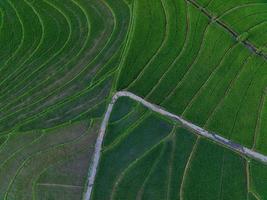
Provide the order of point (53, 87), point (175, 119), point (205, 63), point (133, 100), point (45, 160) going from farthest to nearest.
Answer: point (205, 63), point (53, 87), point (133, 100), point (175, 119), point (45, 160)

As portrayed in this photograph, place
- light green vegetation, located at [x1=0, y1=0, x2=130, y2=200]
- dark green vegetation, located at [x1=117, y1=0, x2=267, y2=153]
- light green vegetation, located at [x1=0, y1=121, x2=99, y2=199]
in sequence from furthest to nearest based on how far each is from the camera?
1. dark green vegetation, located at [x1=117, y1=0, x2=267, y2=153]
2. light green vegetation, located at [x1=0, y1=0, x2=130, y2=200]
3. light green vegetation, located at [x1=0, y1=121, x2=99, y2=199]

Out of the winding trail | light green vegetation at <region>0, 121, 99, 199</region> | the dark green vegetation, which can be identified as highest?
the dark green vegetation

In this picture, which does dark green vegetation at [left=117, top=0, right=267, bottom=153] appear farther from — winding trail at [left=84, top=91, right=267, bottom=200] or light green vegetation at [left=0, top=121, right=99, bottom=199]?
light green vegetation at [left=0, top=121, right=99, bottom=199]

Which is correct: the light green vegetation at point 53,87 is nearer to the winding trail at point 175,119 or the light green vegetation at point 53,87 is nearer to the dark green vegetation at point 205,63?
the winding trail at point 175,119

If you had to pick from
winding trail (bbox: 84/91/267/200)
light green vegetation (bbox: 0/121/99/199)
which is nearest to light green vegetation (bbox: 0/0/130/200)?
light green vegetation (bbox: 0/121/99/199)

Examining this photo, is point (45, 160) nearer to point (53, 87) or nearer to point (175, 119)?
point (53, 87)

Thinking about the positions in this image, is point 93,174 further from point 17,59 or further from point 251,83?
point 251,83

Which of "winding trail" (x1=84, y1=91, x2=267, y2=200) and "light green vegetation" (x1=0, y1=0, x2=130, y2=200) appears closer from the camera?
"light green vegetation" (x1=0, y1=0, x2=130, y2=200)

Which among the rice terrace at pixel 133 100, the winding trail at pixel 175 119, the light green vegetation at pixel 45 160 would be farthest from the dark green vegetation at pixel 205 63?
the light green vegetation at pixel 45 160

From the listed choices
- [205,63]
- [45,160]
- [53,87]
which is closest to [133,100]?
[53,87]

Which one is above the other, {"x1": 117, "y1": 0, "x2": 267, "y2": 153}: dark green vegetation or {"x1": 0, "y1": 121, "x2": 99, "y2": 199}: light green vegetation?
{"x1": 117, "y1": 0, "x2": 267, "y2": 153}: dark green vegetation
